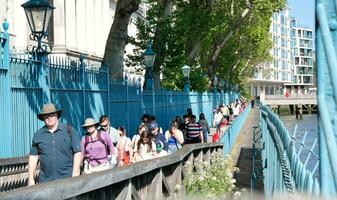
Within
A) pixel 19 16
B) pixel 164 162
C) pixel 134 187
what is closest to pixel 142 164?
pixel 134 187

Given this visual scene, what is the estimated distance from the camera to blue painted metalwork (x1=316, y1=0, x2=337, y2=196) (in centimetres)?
200

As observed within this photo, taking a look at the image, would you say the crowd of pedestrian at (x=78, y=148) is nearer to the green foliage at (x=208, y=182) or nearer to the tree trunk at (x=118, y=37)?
Answer: the green foliage at (x=208, y=182)

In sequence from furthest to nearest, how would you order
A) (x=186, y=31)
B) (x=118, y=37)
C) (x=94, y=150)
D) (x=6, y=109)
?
(x=186, y=31)
(x=118, y=37)
(x=6, y=109)
(x=94, y=150)

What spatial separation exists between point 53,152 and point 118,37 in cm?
1058

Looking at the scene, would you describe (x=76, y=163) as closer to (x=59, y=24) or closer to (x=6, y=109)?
(x=6, y=109)

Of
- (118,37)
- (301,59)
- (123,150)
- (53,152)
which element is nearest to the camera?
(53,152)

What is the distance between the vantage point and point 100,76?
14.5 m

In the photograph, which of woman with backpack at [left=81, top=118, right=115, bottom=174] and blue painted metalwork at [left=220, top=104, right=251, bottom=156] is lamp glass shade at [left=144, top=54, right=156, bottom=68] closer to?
blue painted metalwork at [left=220, top=104, right=251, bottom=156]

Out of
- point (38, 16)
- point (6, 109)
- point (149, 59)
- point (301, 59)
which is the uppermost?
point (301, 59)

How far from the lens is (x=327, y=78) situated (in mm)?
2070

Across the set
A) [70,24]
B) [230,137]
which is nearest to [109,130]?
[230,137]

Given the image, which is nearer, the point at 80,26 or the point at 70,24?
the point at 70,24

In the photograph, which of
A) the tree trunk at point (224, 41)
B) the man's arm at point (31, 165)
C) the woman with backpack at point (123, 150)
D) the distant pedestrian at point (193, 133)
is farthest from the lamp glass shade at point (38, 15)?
the tree trunk at point (224, 41)

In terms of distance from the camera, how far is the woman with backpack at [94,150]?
8.95 m
